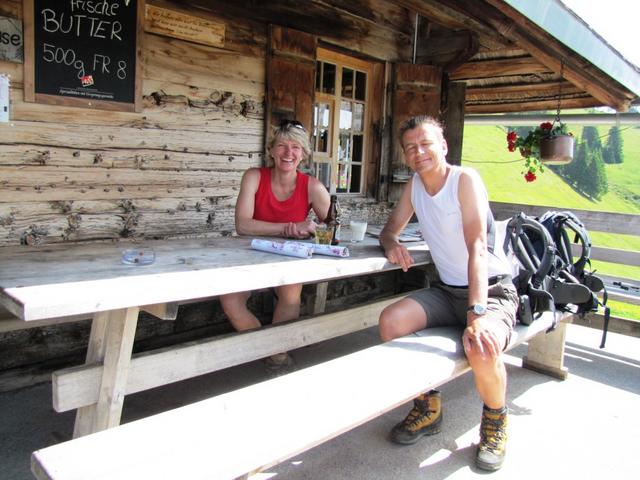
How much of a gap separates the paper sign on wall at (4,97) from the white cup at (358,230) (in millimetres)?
1908

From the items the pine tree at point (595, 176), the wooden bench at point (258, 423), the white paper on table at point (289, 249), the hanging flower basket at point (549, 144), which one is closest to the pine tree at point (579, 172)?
the pine tree at point (595, 176)

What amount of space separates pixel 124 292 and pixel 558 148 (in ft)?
14.5

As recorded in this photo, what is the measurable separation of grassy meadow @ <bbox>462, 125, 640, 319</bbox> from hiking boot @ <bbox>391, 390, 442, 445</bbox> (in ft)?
86.8

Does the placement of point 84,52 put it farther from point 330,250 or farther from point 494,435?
A: point 494,435

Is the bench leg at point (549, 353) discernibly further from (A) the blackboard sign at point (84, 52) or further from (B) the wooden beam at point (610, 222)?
(A) the blackboard sign at point (84, 52)

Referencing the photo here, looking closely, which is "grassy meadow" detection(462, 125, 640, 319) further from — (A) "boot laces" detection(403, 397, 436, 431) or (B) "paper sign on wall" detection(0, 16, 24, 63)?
(B) "paper sign on wall" detection(0, 16, 24, 63)

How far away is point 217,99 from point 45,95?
1125 mm

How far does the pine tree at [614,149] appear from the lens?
33.4m

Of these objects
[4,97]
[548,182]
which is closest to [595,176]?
[548,182]

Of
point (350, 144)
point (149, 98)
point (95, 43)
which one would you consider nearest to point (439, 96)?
point (350, 144)

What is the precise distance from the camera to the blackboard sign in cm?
276

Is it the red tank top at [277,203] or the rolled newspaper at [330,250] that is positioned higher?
the red tank top at [277,203]

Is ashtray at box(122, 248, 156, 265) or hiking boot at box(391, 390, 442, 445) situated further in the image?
hiking boot at box(391, 390, 442, 445)

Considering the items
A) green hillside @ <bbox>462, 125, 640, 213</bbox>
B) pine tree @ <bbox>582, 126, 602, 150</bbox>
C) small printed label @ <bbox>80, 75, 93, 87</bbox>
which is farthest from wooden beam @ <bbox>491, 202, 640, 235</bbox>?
pine tree @ <bbox>582, 126, 602, 150</bbox>
